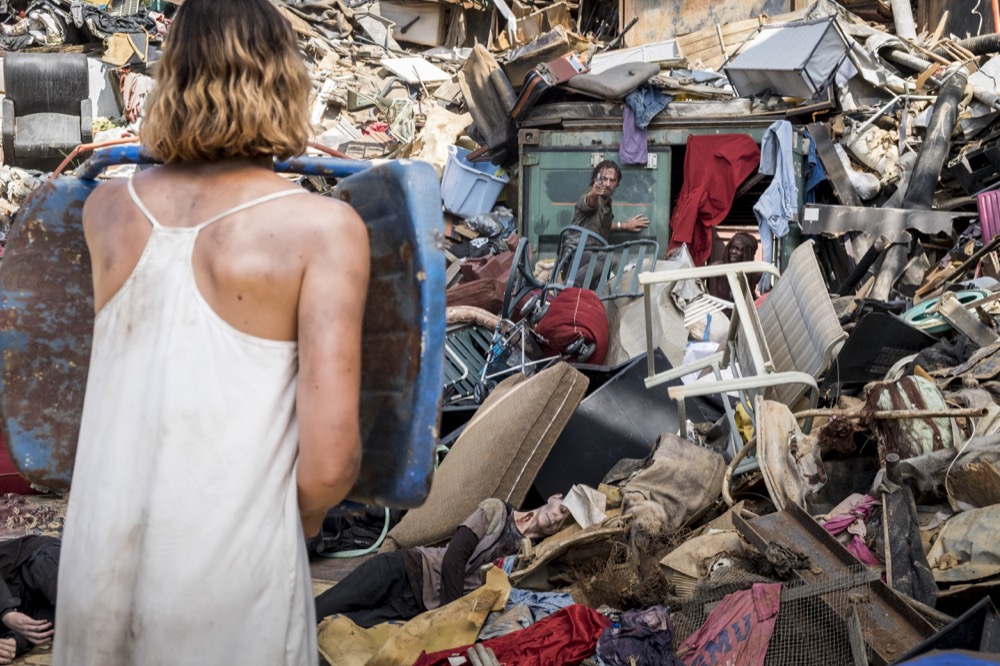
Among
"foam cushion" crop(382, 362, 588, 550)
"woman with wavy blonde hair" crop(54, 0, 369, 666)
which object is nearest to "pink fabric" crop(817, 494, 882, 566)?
"foam cushion" crop(382, 362, 588, 550)

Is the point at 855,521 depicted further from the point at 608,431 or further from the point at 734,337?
the point at 608,431

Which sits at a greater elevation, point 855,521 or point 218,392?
point 218,392

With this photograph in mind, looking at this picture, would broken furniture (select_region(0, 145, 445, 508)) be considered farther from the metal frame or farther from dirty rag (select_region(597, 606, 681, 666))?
the metal frame

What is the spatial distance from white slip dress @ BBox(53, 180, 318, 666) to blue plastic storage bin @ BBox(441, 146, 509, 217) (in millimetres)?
10763

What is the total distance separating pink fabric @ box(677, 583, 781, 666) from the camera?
3086 mm

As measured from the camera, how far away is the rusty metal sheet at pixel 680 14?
16.3m

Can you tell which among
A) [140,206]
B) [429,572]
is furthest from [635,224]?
[140,206]

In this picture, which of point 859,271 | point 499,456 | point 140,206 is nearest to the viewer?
point 140,206

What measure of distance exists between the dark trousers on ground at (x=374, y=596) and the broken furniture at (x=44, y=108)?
13.0 m

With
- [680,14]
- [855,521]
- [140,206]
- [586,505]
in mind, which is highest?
[140,206]

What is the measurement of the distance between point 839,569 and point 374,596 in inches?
74.5

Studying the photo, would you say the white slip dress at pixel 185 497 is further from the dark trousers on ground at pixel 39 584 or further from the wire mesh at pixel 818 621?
the dark trousers on ground at pixel 39 584

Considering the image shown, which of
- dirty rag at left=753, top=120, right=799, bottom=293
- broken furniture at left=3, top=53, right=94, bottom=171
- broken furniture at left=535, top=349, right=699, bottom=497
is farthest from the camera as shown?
broken furniture at left=3, top=53, right=94, bottom=171

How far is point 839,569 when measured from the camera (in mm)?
3270
